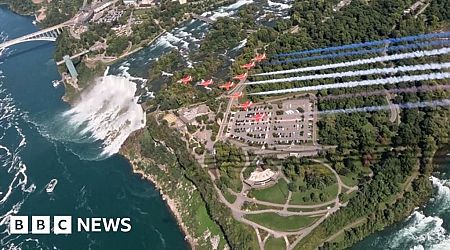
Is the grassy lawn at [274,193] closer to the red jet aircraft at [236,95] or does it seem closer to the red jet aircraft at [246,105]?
the red jet aircraft at [246,105]

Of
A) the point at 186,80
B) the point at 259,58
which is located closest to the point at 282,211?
the point at 186,80

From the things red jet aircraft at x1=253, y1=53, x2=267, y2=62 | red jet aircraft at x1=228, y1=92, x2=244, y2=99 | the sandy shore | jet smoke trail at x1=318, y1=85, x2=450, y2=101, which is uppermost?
red jet aircraft at x1=253, y1=53, x2=267, y2=62

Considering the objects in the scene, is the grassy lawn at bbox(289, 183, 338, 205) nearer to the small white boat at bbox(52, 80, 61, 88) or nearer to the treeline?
the treeline

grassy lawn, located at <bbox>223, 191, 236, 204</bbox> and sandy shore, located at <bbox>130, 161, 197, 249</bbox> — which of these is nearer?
sandy shore, located at <bbox>130, 161, 197, 249</bbox>

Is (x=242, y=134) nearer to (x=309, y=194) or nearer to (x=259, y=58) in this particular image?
(x=309, y=194)

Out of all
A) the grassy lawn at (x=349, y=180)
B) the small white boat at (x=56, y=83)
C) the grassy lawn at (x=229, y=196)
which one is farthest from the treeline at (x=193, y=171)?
the small white boat at (x=56, y=83)

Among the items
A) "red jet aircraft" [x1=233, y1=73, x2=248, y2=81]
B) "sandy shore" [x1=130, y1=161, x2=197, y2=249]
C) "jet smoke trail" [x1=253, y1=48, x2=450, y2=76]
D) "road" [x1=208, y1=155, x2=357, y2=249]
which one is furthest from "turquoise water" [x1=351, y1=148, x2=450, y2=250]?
"red jet aircraft" [x1=233, y1=73, x2=248, y2=81]
